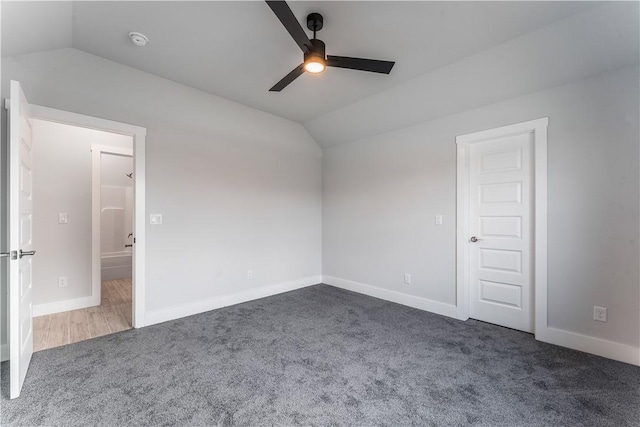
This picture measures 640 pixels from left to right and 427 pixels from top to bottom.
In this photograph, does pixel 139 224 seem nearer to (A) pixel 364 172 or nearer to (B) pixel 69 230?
(B) pixel 69 230

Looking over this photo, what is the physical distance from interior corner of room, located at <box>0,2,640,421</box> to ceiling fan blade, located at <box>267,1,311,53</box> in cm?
35

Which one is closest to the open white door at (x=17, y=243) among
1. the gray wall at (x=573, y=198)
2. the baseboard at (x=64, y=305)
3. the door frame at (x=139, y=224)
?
the door frame at (x=139, y=224)

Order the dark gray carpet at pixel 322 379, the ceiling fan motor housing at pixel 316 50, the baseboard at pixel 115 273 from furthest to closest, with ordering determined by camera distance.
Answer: the baseboard at pixel 115 273 → the ceiling fan motor housing at pixel 316 50 → the dark gray carpet at pixel 322 379

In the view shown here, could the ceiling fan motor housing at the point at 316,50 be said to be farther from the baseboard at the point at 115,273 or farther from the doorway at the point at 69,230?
the baseboard at the point at 115,273

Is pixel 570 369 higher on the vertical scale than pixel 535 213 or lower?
lower

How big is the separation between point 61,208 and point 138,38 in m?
2.56

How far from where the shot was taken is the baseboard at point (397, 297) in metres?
3.46

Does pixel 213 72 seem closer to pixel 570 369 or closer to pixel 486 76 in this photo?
pixel 486 76

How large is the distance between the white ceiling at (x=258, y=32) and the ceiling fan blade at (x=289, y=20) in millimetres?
336

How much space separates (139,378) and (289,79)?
2.65m

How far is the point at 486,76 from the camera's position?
2809mm

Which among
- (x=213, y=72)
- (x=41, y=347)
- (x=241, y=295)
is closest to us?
(x=41, y=347)

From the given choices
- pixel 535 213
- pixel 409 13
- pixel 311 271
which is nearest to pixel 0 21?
pixel 409 13

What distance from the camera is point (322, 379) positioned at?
83.5 inches
